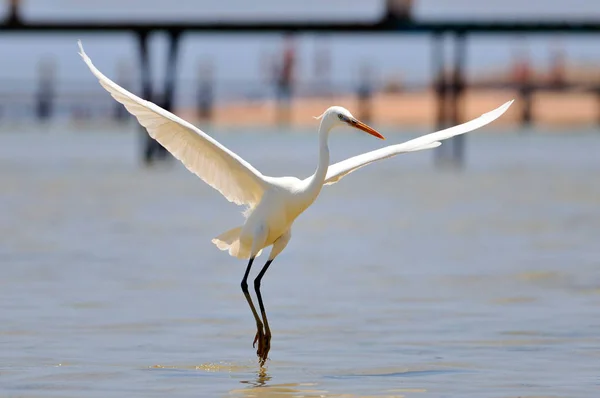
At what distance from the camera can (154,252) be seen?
1628cm

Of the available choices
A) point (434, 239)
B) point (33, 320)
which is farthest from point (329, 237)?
point (33, 320)

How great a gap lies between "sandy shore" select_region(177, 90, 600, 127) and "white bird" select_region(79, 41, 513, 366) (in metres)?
90.2

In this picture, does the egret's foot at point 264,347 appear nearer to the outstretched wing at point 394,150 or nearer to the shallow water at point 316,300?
the shallow water at point 316,300

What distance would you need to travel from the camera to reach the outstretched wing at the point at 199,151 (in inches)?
382

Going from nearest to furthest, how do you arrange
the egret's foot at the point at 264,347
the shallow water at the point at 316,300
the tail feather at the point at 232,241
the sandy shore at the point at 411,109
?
1. the shallow water at the point at 316,300
2. the egret's foot at the point at 264,347
3. the tail feather at the point at 232,241
4. the sandy shore at the point at 411,109

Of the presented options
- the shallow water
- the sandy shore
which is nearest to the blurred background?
the shallow water

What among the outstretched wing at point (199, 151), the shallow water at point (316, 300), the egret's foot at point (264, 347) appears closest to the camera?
the shallow water at point (316, 300)

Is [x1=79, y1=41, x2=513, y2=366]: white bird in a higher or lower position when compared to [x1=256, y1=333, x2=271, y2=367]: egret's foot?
higher

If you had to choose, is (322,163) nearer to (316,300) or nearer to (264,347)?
(264,347)

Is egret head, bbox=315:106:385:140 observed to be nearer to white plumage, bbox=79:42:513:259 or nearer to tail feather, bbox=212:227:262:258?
white plumage, bbox=79:42:513:259

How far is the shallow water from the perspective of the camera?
29.0ft

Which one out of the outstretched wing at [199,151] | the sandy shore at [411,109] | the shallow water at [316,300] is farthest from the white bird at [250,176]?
the sandy shore at [411,109]

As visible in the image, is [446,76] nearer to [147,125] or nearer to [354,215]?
[354,215]

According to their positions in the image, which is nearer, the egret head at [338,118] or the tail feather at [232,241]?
the egret head at [338,118]
